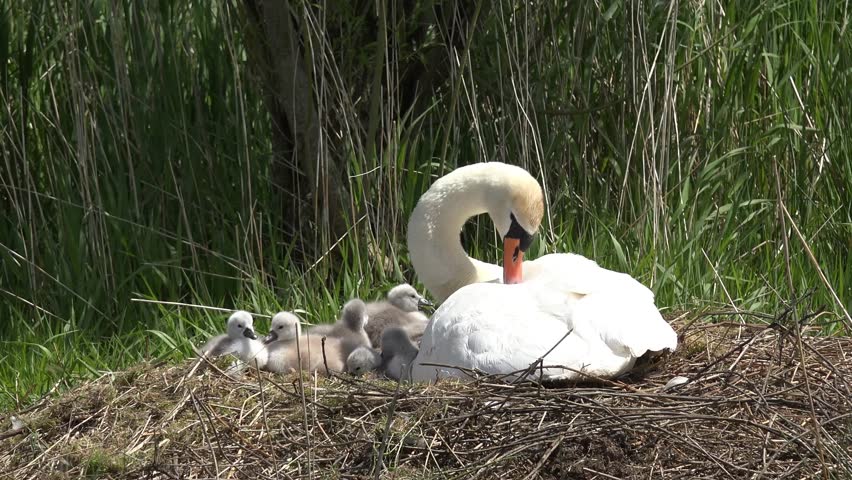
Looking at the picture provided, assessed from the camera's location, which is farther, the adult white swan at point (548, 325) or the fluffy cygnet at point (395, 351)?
the fluffy cygnet at point (395, 351)

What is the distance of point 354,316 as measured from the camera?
553 centimetres

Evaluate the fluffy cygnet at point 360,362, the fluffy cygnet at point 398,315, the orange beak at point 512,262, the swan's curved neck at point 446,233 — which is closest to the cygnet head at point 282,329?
the fluffy cygnet at point 360,362

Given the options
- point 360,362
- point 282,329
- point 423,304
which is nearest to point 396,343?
point 360,362

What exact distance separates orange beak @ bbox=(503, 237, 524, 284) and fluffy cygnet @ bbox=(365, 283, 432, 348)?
0.46 meters

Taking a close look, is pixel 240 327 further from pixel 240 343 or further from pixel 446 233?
pixel 446 233

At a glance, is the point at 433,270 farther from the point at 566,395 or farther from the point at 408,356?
the point at 566,395

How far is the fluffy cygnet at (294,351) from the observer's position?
5203 mm

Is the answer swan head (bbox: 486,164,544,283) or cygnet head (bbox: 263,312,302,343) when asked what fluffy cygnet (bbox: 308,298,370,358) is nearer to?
cygnet head (bbox: 263,312,302,343)

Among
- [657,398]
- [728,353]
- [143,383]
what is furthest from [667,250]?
[143,383]

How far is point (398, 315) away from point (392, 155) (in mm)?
1218

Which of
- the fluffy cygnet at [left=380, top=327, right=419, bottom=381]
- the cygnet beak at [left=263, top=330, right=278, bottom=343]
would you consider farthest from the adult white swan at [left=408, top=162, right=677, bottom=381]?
the cygnet beak at [left=263, top=330, right=278, bottom=343]

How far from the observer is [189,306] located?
6379mm

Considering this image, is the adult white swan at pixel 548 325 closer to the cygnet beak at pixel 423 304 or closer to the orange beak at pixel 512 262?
the orange beak at pixel 512 262

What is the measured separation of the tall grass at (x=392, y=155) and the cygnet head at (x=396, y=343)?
111cm
